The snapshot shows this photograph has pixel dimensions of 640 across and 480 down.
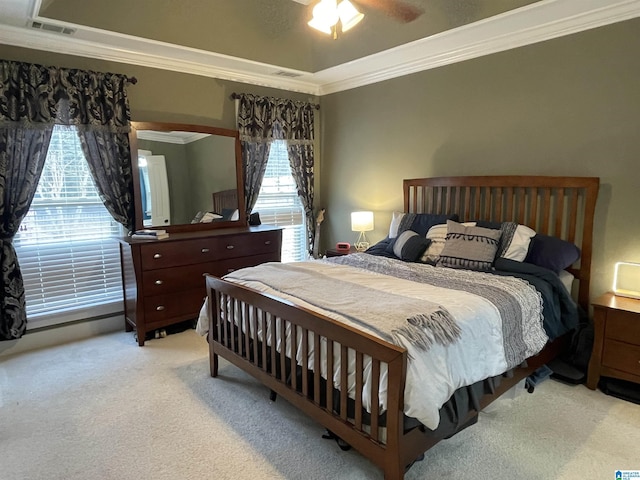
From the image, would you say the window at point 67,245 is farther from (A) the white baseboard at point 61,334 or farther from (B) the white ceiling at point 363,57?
(B) the white ceiling at point 363,57

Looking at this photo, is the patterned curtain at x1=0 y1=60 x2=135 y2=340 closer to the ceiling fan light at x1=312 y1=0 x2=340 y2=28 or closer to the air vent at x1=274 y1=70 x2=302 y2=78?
the air vent at x1=274 y1=70 x2=302 y2=78

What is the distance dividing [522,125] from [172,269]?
319cm

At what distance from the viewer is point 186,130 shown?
3.92m

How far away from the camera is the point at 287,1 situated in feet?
11.8

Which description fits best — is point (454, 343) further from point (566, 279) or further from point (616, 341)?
point (566, 279)

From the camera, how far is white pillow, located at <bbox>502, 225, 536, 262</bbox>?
2.97 m

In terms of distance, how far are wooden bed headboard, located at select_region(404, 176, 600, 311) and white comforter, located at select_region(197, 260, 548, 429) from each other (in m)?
0.76

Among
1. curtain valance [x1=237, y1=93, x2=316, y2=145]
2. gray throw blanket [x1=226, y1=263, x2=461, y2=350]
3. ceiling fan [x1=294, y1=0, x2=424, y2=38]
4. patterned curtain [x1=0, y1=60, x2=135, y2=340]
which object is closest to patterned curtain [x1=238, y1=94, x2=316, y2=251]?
curtain valance [x1=237, y1=93, x2=316, y2=145]

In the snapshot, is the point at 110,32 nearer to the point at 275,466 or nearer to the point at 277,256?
the point at 277,256

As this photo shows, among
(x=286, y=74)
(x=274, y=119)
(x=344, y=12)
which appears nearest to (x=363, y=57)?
(x=286, y=74)

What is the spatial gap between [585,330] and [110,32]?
4.17 meters

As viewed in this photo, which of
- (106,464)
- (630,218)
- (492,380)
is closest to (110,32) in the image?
(106,464)

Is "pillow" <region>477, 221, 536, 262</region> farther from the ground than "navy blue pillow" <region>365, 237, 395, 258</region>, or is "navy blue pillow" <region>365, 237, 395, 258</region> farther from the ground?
"pillow" <region>477, 221, 536, 262</region>

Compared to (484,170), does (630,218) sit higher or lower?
lower
